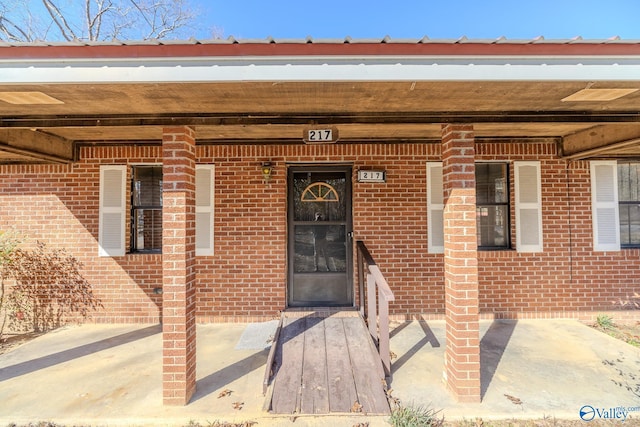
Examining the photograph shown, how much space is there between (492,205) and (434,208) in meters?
1.02

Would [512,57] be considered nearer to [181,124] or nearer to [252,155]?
[181,124]

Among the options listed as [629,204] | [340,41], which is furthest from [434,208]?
[340,41]

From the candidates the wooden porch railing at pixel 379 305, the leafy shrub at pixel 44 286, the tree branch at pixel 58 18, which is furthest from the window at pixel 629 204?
the tree branch at pixel 58 18

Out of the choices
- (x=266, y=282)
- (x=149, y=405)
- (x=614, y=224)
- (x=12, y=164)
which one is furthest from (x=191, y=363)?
(x=614, y=224)

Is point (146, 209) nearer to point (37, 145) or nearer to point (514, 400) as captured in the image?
point (37, 145)

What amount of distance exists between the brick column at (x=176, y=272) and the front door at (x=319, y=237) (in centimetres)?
215

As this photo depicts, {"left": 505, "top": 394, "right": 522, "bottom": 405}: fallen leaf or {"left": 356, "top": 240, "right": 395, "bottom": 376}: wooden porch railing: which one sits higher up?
{"left": 356, "top": 240, "right": 395, "bottom": 376}: wooden porch railing

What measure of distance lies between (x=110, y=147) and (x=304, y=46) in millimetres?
4213

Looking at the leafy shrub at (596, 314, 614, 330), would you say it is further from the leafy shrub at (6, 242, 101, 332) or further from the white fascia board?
the leafy shrub at (6, 242, 101, 332)

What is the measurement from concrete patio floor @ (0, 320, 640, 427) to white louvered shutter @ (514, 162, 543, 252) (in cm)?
136

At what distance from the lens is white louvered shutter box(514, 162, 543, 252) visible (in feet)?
16.4

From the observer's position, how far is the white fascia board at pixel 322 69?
214cm

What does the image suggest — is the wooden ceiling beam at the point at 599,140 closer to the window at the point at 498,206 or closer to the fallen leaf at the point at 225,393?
the window at the point at 498,206

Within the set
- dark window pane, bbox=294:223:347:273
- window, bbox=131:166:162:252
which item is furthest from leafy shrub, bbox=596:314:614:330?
window, bbox=131:166:162:252
